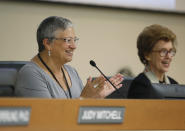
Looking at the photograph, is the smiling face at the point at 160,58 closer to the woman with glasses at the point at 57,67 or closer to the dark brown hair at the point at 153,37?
the dark brown hair at the point at 153,37

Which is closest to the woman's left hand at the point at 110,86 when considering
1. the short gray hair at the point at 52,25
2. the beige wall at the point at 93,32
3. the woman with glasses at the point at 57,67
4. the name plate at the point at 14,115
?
the woman with glasses at the point at 57,67

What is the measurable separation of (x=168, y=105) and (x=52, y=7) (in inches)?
91.1

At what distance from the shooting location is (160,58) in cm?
263

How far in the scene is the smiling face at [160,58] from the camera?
104 inches

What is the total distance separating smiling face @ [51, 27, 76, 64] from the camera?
2.47 m

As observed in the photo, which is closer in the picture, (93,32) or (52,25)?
(52,25)

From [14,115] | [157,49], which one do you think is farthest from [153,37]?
[14,115]

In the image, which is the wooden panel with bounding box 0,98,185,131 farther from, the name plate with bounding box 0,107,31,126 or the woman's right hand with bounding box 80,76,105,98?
the woman's right hand with bounding box 80,76,105,98

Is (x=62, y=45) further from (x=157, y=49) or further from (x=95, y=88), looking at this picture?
(x=157, y=49)

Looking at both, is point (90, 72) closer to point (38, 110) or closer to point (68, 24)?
point (68, 24)

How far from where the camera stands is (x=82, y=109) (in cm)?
150

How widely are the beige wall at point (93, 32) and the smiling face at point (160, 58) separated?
137 cm

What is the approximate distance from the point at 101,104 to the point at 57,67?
99cm

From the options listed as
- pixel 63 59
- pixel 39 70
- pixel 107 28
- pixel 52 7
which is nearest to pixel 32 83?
pixel 39 70
